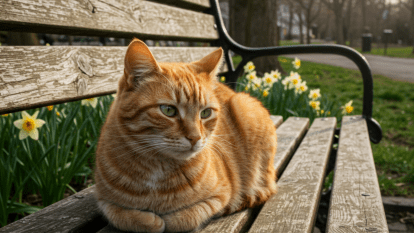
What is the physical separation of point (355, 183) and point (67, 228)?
4.37 feet

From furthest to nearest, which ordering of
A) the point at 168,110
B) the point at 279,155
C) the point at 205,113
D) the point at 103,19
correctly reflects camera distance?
1. the point at 279,155
2. the point at 103,19
3. the point at 205,113
4. the point at 168,110

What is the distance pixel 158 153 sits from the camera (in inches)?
50.4

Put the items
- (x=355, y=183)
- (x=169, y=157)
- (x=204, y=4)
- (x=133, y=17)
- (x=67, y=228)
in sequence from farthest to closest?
1. (x=204, y=4)
2. (x=133, y=17)
3. (x=355, y=183)
4. (x=169, y=157)
5. (x=67, y=228)

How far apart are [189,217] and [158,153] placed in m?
0.27

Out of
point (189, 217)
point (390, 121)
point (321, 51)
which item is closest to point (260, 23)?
point (390, 121)

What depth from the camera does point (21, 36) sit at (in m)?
3.92

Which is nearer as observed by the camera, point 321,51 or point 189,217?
point 189,217

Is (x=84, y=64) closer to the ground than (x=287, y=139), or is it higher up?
higher up

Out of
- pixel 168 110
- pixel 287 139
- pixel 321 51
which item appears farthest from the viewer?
pixel 321 51

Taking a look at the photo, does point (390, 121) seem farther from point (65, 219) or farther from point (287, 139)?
point (65, 219)

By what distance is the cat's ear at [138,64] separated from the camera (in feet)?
4.06

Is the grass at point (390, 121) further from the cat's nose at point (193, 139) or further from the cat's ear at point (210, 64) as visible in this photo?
the cat's nose at point (193, 139)

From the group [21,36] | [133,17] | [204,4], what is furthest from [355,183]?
[21,36]

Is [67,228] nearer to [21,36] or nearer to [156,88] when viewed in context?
[156,88]
